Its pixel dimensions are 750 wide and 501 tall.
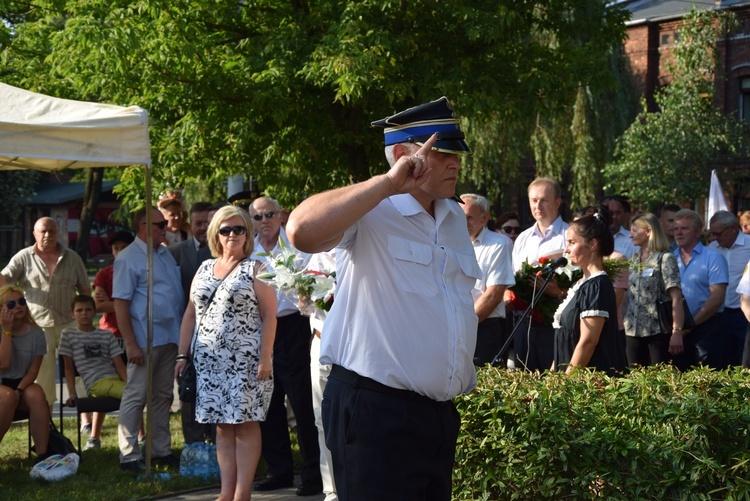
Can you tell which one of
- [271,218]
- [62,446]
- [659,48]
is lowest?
[62,446]

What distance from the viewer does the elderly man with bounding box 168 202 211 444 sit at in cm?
841

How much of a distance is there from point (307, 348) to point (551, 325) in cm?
183

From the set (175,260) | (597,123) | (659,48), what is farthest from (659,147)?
(175,260)

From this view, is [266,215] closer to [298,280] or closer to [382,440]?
[298,280]

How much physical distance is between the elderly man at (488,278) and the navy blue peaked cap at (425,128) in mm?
2971

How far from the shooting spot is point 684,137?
31.9m

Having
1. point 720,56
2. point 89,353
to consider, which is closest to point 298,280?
point 89,353

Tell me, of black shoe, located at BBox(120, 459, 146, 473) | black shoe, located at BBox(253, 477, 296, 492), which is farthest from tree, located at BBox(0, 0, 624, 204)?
black shoe, located at BBox(253, 477, 296, 492)

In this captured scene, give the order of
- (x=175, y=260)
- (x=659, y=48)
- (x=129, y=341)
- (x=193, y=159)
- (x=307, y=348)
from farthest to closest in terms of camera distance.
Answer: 1. (x=659, y=48)
2. (x=193, y=159)
3. (x=175, y=260)
4. (x=129, y=341)
5. (x=307, y=348)

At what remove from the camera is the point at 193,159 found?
1320cm

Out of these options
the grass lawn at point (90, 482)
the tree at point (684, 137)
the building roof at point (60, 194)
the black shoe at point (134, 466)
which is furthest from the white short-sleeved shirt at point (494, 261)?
the building roof at point (60, 194)

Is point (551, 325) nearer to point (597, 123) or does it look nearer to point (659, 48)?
point (597, 123)

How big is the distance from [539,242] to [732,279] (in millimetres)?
3295

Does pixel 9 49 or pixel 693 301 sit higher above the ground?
pixel 9 49
